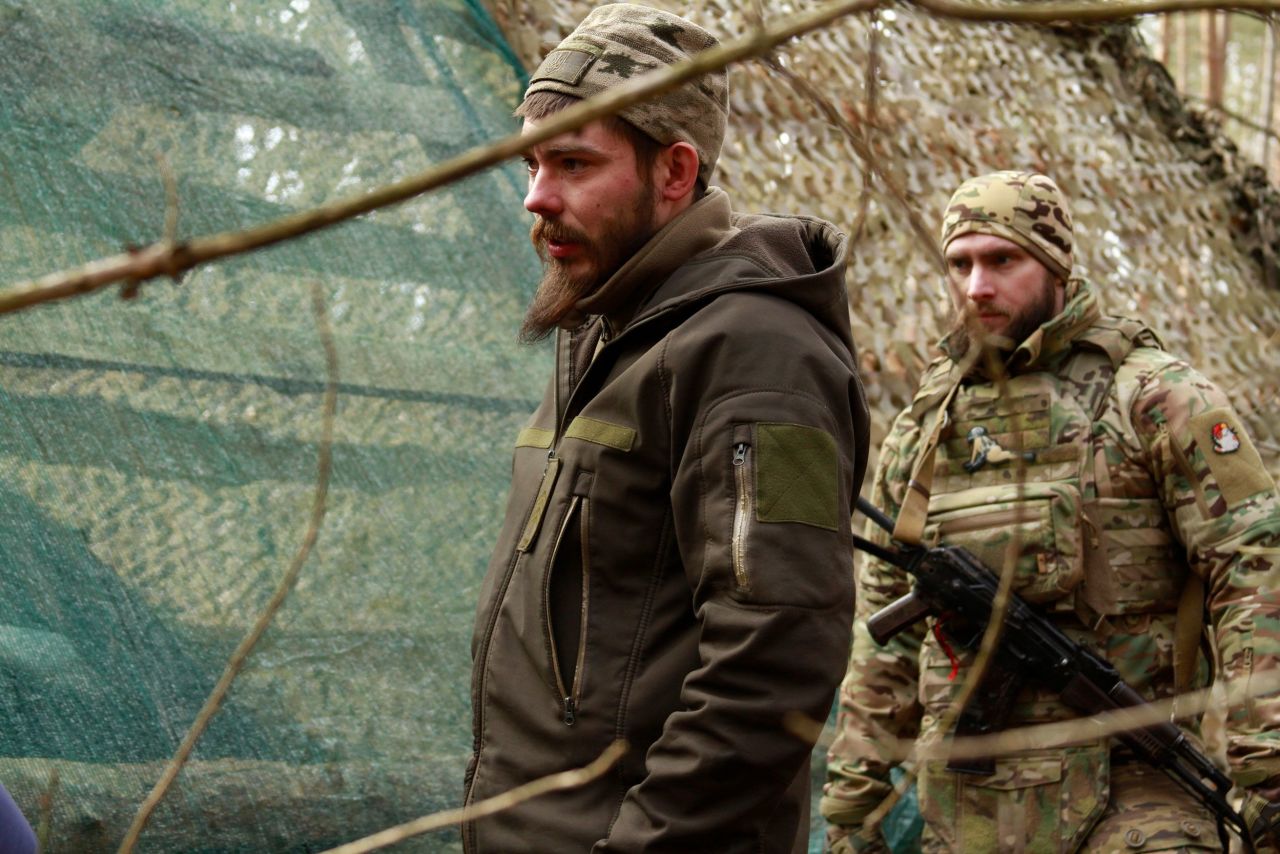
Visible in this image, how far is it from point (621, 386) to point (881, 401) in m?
2.84

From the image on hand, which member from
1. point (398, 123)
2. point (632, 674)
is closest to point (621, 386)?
point (632, 674)

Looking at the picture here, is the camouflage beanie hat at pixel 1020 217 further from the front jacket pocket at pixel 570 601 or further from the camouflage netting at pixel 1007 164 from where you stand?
the front jacket pocket at pixel 570 601

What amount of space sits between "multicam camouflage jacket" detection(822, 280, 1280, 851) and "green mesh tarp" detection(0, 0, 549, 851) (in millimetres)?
1023

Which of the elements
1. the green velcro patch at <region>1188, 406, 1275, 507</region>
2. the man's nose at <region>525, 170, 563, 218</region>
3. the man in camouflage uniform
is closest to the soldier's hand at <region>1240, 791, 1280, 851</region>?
the man in camouflage uniform

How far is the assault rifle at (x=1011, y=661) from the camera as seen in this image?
290 centimetres

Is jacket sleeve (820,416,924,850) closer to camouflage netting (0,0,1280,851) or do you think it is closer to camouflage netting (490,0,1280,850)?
camouflage netting (490,0,1280,850)

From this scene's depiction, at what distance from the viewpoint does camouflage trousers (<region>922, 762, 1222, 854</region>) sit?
2.78m

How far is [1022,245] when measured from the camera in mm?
3242

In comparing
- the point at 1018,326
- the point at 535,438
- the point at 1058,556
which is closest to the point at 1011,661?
the point at 1058,556

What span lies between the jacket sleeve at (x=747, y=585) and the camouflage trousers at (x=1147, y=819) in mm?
1283

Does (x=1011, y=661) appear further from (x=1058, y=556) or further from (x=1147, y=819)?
(x=1147, y=819)

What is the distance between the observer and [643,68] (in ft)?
6.58

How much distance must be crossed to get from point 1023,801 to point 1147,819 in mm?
257

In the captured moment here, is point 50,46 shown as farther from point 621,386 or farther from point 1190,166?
point 1190,166
